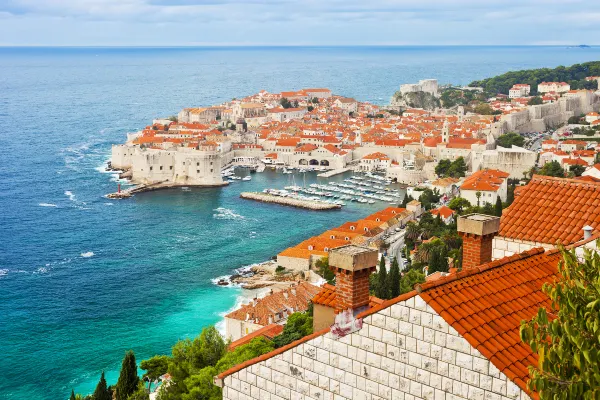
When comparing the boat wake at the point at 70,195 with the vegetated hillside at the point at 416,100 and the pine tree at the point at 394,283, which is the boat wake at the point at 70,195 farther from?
the vegetated hillside at the point at 416,100

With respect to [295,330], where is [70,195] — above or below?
below

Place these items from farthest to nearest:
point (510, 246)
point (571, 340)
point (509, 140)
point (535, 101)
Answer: point (535, 101) → point (509, 140) → point (510, 246) → point (571, 340)

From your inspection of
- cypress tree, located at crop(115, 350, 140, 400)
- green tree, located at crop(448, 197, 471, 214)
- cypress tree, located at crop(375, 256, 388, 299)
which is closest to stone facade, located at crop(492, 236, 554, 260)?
cypress tree, located at crop(115, 350, 140, 400)

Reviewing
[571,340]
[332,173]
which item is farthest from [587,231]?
[332,173]

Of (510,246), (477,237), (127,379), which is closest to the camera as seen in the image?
(477,237)

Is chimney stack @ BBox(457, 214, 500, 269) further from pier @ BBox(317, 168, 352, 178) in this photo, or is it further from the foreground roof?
pier @ BBox(317, 168, 352, 178)

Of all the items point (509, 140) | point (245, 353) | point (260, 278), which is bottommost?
point (260, 278)

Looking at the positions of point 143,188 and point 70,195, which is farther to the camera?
point 143,188

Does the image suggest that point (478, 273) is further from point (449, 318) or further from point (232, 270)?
point (232, 270)

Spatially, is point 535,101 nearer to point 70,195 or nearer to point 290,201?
point 290,201
